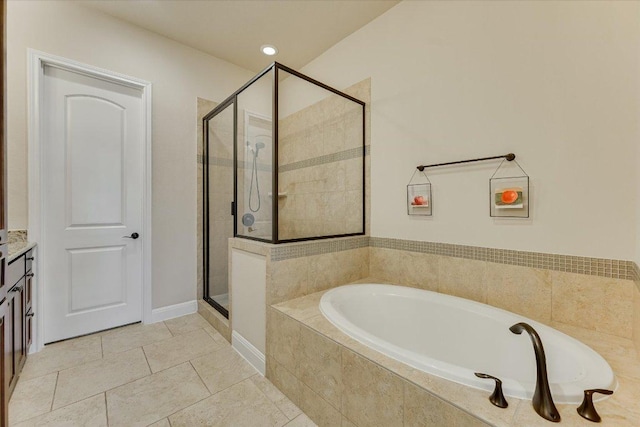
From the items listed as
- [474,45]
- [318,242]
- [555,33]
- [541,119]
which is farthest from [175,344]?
[555,33]

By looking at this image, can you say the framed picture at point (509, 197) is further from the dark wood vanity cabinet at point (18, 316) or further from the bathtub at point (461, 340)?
the dark wood vanity cabinet at point (18, 316)

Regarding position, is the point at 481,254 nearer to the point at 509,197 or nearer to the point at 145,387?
the point at 509,197

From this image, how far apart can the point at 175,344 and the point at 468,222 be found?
8.04 ft

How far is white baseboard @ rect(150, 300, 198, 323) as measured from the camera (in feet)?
8.52

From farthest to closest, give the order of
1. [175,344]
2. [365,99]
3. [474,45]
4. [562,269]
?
[365,99] → [175,344] → [474,45] → [562,269]

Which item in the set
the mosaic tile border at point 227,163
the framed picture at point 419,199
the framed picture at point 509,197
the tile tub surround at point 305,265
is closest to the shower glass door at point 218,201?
the mosaic tile border at point 227,163

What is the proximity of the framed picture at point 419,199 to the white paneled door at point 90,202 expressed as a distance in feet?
8.10

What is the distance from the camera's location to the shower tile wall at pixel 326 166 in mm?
2376

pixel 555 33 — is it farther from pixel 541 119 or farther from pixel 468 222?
pixel 468 222

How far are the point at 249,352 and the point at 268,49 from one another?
2.90 metres

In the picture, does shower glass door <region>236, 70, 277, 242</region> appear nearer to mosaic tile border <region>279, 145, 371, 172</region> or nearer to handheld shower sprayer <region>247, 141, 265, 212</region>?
handheld shower sprayer <region>247, 141, 265, 212</region>

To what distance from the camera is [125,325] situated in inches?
98.0

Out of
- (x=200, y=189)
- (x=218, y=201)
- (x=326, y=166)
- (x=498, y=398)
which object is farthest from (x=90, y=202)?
(x=498, y=398)

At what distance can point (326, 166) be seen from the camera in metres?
2.66
